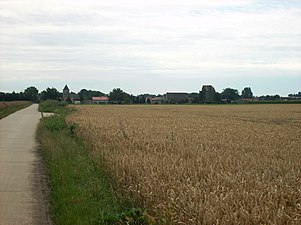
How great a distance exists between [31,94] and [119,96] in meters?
35.2

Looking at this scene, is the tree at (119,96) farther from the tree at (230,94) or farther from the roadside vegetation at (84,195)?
the roadside vegetation at (84,195)

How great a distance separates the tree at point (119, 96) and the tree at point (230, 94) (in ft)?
114

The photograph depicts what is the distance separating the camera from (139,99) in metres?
161

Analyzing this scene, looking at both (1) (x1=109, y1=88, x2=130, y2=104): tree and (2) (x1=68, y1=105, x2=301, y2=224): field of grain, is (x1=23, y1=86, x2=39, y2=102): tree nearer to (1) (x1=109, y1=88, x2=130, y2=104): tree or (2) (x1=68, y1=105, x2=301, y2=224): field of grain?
(1) (x1=109, y1=88, x2=130, y2=104): tree

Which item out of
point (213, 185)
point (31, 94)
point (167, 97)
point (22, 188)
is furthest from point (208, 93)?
point (213, 185)

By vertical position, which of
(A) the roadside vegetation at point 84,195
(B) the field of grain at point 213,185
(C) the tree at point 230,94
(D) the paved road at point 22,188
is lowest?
(D) the paved road at point 22,188

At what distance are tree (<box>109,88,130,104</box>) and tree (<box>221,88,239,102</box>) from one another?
3472cm

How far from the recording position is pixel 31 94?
16538 centimetres

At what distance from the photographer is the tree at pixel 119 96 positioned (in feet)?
510

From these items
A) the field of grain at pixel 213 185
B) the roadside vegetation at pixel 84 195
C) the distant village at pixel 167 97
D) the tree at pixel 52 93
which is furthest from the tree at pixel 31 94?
the field of grain at pixel 213 185

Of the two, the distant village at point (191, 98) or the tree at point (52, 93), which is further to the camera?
the distant village at point (191, 98)

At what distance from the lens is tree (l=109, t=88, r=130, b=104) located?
15538cm

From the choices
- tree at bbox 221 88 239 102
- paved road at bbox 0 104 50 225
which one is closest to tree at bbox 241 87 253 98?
tree at bbox 221 88 239 102

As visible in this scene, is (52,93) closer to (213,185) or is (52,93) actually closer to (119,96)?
(119,96)
